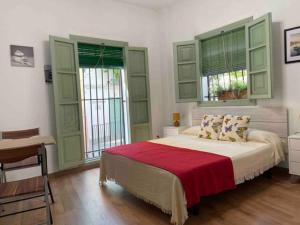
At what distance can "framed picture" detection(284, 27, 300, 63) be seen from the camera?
3117 millimetres

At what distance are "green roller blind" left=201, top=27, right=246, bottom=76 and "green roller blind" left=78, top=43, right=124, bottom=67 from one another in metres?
1.66

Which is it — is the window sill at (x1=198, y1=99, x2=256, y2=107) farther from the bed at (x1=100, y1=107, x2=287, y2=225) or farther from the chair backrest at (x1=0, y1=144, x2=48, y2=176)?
the chair backrest at (x1=0, y1=144, x2=48, y2=176)

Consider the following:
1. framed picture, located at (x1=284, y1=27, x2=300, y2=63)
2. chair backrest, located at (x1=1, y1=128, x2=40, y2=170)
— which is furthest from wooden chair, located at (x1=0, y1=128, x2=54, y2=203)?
framed picture, located at (x1=284, y1=27, x2=300, y2=63)

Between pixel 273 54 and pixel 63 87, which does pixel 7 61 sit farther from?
pixel 273 54

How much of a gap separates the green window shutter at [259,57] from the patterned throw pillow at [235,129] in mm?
458

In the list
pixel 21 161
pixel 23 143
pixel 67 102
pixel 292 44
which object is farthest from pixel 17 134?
pixel 292 44

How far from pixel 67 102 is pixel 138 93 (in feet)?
4.81

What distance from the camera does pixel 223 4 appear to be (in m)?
3.96

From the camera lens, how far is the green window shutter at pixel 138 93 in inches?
181

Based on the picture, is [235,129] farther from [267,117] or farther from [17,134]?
[17,134]

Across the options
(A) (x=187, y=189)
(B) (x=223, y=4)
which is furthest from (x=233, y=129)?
(B) (x=223, y=4)

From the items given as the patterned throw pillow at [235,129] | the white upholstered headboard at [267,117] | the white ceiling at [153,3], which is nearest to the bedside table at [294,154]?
the white upholstered headboard at [267,117]

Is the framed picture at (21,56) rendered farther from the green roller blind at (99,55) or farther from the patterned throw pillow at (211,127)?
the patterned throw pillow at (211,127)

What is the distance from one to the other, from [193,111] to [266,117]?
1.41m
